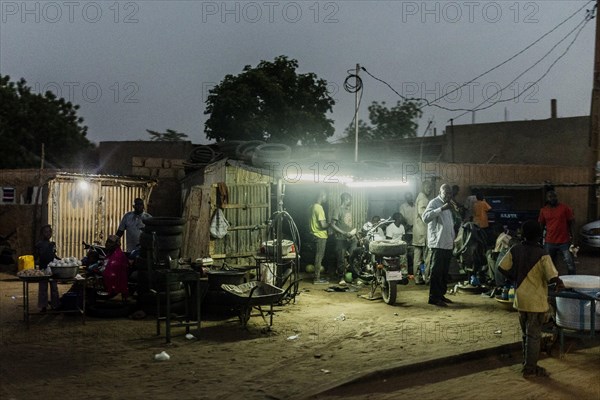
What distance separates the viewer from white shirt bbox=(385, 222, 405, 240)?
42.7 feet

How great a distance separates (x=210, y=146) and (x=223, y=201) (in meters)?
4.21

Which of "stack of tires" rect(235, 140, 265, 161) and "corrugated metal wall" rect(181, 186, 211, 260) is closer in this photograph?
"corrugated metal wall" rect(181, 186, 211, 260)

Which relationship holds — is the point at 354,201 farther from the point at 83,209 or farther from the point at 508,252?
the point at 508,252

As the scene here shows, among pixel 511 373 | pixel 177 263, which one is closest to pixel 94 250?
pixel 177 263

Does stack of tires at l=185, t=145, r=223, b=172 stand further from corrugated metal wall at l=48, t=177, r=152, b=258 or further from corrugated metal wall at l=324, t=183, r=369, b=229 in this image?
corrugated metal wall at l=324, t=183, r=369, b=229

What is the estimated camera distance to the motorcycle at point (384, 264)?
1072cm

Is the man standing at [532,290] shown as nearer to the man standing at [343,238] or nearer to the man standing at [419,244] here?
the man standing at [419,244]

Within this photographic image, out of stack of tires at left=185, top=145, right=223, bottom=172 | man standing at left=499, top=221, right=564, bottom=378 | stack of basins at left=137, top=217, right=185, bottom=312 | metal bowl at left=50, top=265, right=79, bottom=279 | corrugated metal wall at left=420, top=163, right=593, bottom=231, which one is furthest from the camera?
corrugated metal wall at left=420, top=163, right=593, bottom=231

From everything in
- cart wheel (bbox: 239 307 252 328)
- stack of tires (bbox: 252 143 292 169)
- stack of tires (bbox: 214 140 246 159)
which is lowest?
cart wheel (bbox: 239 307 252 328)

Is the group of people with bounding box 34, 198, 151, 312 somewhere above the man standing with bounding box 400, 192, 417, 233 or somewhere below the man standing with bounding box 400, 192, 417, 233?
below

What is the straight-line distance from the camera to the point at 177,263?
9.68 m

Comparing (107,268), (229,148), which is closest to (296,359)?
(107,268)

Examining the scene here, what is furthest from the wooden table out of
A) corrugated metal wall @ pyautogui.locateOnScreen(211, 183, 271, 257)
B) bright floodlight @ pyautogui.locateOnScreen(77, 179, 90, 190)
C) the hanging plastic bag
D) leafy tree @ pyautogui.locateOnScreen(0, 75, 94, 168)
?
leafy tree @ pyautogui.locateOnScreen(0, 75, 94, 168)

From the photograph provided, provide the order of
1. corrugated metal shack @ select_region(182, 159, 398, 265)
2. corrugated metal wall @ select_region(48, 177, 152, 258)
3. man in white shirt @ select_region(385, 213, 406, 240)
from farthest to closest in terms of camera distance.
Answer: corrugated metal wall @ select_region(48, 177, 152, 258), corrugated metal shack @ select_region(182, 159, 398, 265), man in white shirt @ select_region(385, 213, 406, 240)
